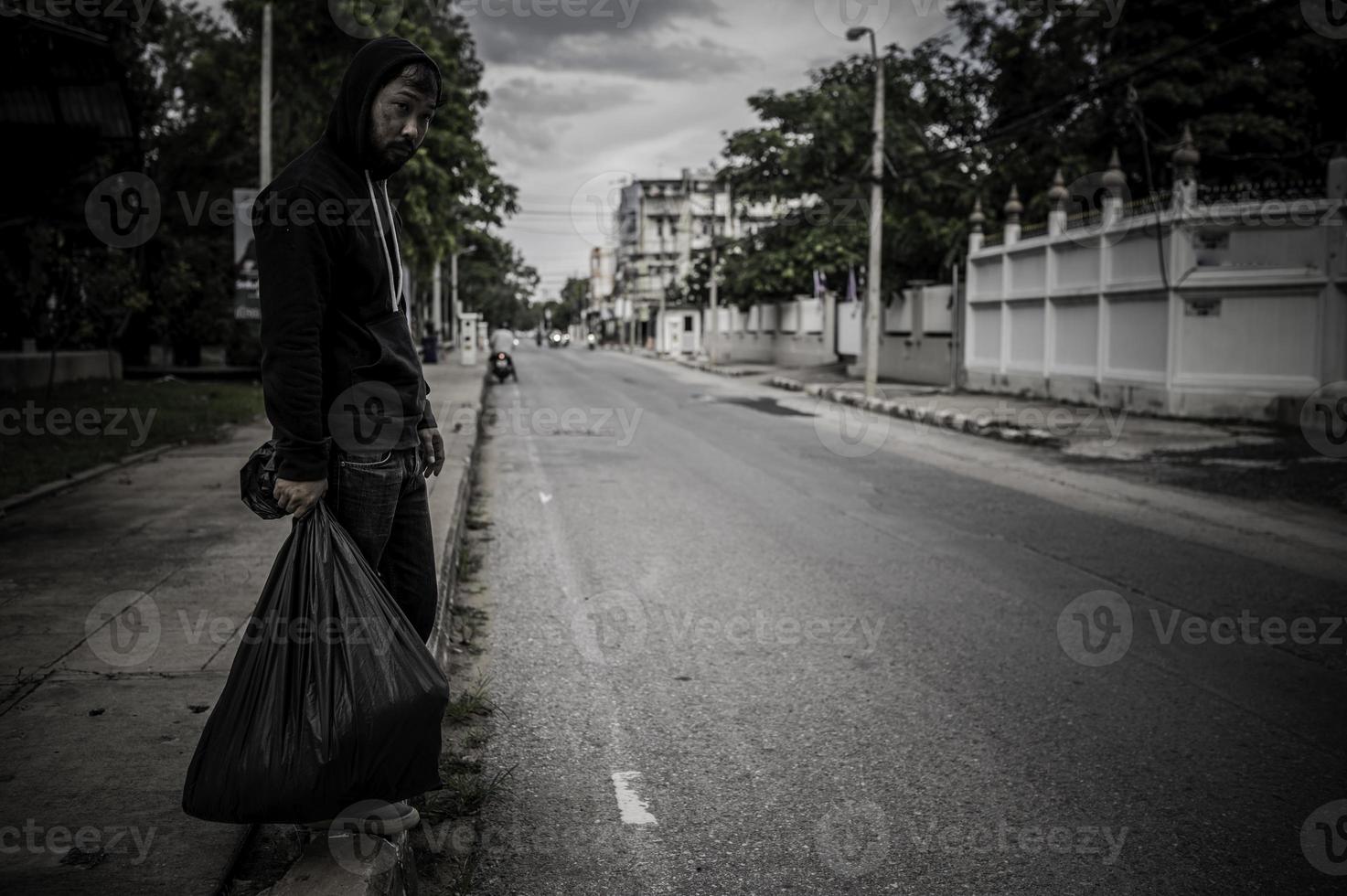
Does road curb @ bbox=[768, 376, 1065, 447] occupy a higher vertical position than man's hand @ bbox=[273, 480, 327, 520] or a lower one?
lower

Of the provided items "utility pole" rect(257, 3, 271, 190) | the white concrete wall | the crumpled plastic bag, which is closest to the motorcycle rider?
"utility pole" rect(257, 3, 271, 190)

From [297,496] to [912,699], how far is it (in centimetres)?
289

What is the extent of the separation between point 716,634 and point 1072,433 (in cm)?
1132

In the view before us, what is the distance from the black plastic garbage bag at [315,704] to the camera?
8.64ft

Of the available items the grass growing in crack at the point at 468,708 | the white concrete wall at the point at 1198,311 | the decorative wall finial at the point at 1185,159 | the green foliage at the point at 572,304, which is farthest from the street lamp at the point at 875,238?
the green foliage at the point at 572,304

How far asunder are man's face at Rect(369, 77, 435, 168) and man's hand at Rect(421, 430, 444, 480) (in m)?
0.80

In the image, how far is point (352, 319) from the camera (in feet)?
9.58

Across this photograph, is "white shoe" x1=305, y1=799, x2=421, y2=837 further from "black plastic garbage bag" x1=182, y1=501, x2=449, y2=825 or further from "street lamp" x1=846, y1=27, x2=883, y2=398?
"street lamp" x1=846, y1=27, x2=883, y2=398

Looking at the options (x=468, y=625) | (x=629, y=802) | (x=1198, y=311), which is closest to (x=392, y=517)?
(x=629, y=802)

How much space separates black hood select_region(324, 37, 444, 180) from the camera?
282 centimetres

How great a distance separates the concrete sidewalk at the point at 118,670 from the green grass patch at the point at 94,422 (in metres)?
1.47

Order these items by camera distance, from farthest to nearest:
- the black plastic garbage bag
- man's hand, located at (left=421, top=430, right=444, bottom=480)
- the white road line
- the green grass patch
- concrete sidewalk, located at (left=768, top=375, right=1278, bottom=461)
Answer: concrete sidewalk, located at (left=768, top=375, right=1278, bottom=461) < the green grass patch < the white road line < man's hand, located at (left=421, top=430, right=444, bottom=480) < the black plastic garbage bag

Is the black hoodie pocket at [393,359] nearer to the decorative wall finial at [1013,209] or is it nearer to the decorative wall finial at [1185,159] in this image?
the decorative wall finial at [1185,159]

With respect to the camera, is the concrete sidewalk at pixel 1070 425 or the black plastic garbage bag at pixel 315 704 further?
the concrete sidewalk at pixel 1070 425
